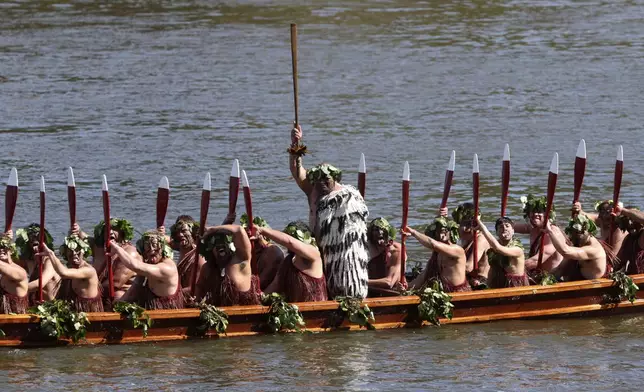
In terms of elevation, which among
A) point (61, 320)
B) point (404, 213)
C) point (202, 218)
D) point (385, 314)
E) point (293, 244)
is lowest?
point (385, 314)

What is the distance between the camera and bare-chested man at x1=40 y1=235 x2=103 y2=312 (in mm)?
15156

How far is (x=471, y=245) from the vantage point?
17250mm

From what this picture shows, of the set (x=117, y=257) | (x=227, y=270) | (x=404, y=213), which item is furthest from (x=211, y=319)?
(x=404, y=213)

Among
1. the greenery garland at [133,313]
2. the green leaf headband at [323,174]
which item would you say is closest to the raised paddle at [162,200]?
the greenery garland at [133,313]

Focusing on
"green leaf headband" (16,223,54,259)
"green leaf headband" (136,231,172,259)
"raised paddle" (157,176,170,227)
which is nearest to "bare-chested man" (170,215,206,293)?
"raised paddle" (157,176,170,227)

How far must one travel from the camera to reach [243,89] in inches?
1340

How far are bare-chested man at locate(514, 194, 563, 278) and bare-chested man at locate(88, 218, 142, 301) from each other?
4.50m

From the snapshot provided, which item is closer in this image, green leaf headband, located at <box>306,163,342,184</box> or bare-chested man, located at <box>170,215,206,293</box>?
green leaf headband, located at <box>306,163,342,184</box>

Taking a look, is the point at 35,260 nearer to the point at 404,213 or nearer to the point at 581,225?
the point at 404,213

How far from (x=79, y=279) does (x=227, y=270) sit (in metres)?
1.50

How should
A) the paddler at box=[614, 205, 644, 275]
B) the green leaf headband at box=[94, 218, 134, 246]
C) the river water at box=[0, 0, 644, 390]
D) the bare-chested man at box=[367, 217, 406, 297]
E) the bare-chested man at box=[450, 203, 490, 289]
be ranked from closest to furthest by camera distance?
1. the river water at box=[0, 0, 644, 390]
2. the green leaf headband at box=[94, 218, 134, 246]
3. the bare-chested man at box=[367, 217, 406, 297]
4. the bare-chested man at box=[450, 203, 490, 289]
5. the paddler at box=[614, 205, 644, 275]

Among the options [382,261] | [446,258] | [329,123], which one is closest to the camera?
[446,258]

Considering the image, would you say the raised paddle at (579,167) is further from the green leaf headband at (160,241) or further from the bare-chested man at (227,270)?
the green leaf headband at (160,241)

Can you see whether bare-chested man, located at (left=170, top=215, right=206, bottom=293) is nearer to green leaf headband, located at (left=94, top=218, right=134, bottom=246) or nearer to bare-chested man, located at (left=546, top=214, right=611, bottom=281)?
green leaf headband, located at (left=94, top=218, right=134, bottom=246)
